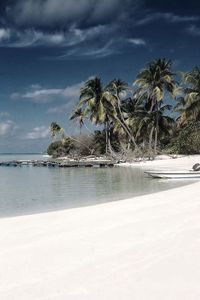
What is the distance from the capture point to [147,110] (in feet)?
149

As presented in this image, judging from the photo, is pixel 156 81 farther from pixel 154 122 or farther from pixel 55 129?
pixel 55 129

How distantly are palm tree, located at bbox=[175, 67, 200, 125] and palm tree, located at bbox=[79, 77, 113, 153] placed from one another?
939cm

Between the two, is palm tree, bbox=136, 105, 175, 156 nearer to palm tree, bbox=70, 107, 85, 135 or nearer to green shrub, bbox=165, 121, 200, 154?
green shrub, bbox=165, 121, 200, 154

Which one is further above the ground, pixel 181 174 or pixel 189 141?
pixel 189 141

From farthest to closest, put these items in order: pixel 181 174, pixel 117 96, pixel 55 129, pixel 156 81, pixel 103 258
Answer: pixel 55 129
pixel 117 96
pixel 156 81
pixel 181 174
pixel 103 258

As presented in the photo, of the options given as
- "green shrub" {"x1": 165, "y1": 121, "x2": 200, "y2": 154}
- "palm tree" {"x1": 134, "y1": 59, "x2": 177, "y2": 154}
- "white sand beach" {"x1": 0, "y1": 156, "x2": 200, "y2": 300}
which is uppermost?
"palm tree" {"x1": 134, "y1": 59, "x2": 177, "y2": 154}

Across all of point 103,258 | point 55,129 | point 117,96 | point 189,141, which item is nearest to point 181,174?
point 103,258

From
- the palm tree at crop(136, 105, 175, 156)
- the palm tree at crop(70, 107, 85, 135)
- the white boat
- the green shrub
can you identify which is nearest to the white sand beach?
the white boat

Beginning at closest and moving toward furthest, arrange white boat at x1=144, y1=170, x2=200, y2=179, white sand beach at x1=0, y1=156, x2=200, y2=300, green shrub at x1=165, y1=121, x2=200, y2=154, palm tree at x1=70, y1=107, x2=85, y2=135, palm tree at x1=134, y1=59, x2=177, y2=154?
white sand beach at x1=0, y1=156, x2=200, y2=300
white boat at x1=144, y1=170, x2=200, y2=179
green shrub at x1=165, y1=121, x2=200, y2=154
palm tree at x1=134, y1=59, x2=177, y2=154
palm tree at x1=70, y1=107, x2=85, y2=135

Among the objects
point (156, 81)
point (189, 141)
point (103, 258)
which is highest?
point (156, 81)

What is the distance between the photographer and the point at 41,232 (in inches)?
245

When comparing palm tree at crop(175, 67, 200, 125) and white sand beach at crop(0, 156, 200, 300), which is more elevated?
palm tree at crop(175, 67, 200, 125)

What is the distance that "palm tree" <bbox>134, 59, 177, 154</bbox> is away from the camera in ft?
137

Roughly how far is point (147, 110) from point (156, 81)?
4.56 meters
